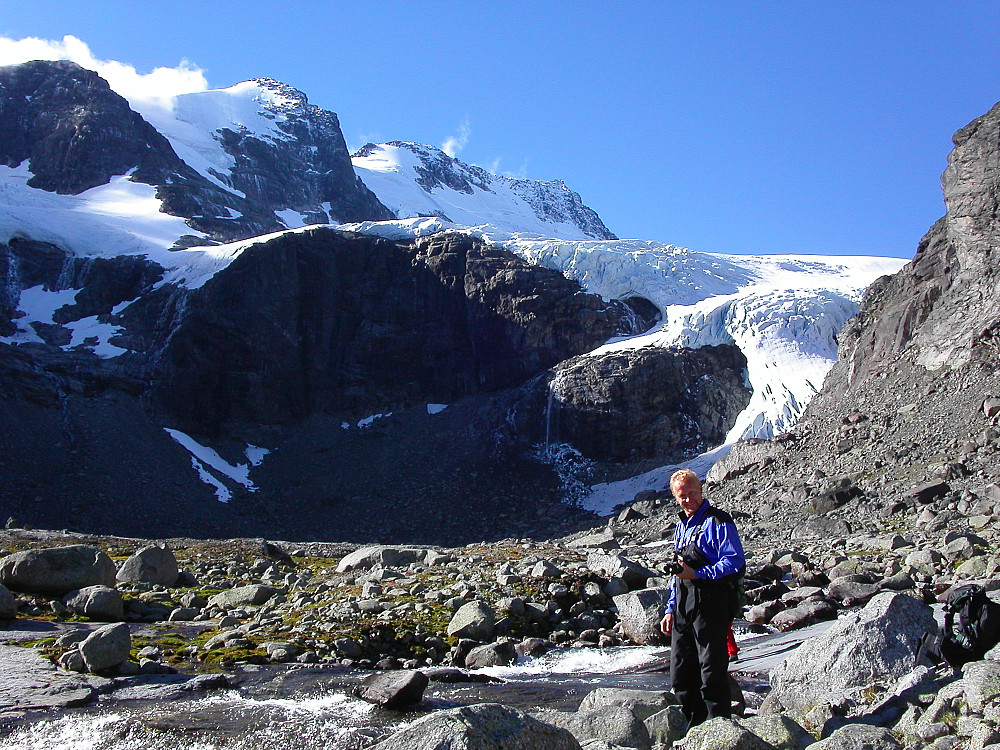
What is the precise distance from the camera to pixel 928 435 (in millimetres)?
27750

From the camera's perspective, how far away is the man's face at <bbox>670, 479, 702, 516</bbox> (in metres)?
6.62

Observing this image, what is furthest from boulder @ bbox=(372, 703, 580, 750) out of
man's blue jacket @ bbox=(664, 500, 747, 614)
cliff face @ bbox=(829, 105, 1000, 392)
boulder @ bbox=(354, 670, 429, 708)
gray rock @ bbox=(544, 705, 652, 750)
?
cliff face @ bbox=(829, 105, 1000, 392)

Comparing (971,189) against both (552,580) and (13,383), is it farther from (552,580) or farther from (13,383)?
(13,383)

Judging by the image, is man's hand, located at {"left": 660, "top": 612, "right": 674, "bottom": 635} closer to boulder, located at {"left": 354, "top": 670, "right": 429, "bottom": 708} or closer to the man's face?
the man's face

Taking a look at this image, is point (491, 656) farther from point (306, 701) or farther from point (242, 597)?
point (242, 597)

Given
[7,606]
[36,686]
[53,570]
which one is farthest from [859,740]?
[53,570]

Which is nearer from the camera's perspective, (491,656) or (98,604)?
Answer: (491,656)

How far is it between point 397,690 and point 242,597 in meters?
7.03

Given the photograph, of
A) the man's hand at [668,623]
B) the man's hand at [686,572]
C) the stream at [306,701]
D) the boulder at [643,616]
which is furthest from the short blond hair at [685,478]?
the boulder at [643,616]

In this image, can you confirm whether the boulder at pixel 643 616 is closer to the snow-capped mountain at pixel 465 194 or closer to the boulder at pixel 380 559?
the boulder at pixel 380 559

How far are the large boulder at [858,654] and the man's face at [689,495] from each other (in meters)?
2.07

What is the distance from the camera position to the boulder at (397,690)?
26.1ft

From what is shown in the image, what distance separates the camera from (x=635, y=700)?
270 inches

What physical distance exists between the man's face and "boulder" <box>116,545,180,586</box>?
13392mm
